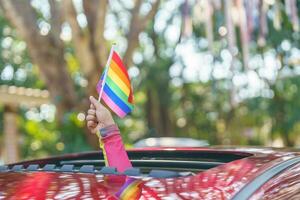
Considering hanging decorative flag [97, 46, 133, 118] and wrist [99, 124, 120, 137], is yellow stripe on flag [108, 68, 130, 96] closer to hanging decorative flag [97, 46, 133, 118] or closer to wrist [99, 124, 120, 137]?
hanging decorative flag [97, 46, 133, 118]

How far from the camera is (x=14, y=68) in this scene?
17406mm

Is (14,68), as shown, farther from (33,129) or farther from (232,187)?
(232,187)

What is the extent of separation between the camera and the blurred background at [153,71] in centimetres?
517

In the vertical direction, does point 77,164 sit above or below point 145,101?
below

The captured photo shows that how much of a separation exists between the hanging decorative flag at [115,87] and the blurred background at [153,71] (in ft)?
4.99

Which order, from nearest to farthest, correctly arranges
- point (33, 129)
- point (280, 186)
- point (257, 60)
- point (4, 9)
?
point (280, 186), point (4, 9), point (257, 60), point (33, 129)

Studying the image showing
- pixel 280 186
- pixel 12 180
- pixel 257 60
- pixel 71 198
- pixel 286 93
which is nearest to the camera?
pixel 71 198

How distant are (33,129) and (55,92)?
34.5 feet

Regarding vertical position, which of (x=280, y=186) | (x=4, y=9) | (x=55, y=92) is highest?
(x=4, y=9)

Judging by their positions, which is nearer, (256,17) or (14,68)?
(256,17)

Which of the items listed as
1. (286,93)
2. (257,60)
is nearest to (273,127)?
(286,93)

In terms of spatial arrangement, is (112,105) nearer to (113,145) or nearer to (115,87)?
(115,87)

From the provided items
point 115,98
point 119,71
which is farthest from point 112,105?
point 119,71

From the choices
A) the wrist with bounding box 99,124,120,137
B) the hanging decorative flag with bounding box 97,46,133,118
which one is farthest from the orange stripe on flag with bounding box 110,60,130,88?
the wrist with bounding box 99,124,120,137
